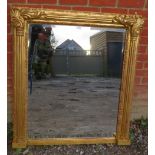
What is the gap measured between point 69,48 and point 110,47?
38cm

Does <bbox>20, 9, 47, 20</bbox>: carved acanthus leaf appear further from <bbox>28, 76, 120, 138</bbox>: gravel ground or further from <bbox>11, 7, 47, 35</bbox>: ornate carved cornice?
→ <bbox>28, 76, 120, 138</bbox>: gravel ground

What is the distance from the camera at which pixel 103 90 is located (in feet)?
8.16

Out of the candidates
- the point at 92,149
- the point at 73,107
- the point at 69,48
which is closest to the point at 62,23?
the point at 69,48

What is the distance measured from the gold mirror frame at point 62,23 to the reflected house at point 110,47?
0.05 m

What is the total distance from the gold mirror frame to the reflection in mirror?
0.05 m

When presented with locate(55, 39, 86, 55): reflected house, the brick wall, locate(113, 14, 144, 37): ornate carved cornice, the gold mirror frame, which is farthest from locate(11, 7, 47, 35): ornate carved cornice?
locate(113, 14, 144, 37): ornate carved cornice

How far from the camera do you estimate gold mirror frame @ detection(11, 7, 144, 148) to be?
223 centimetres

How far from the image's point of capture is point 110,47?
2412 millimetres

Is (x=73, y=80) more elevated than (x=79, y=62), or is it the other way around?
(x=79, y=62)

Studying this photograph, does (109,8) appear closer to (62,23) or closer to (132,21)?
(132,21)

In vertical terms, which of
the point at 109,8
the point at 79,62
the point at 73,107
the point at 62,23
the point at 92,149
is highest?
the point at 109,8
